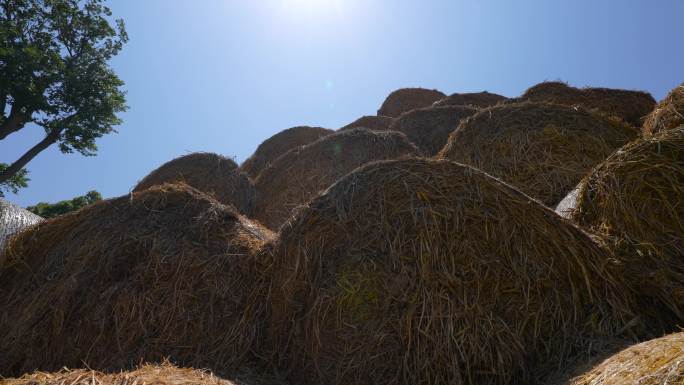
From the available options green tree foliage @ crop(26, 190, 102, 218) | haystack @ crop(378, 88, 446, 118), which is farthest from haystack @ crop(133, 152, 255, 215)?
green tree foliage @ crop(26, 190, 102, 218)

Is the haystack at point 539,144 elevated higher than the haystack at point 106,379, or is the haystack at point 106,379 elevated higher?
the haystack at point 539,144

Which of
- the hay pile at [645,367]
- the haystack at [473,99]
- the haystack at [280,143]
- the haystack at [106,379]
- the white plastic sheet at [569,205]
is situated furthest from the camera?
the haystack at [280,143]

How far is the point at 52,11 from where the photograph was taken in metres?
15.9

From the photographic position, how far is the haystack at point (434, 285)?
2.41m

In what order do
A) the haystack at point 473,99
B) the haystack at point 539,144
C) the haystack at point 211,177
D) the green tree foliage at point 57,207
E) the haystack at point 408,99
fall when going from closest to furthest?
the haystack at point 539,144
the haystack at point 211,177
the haystack at point 473,99
the haystack at point 408,99
the green tree foliage at point 57,207

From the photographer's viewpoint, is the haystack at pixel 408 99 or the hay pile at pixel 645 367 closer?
the hay pile at pixel 645 367

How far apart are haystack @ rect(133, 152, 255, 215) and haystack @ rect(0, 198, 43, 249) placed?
1.83 metres

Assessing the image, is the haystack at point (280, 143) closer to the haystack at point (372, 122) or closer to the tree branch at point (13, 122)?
the haystack at point (372, 122)

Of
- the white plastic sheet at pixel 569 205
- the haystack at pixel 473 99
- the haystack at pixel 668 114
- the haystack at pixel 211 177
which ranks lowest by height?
the white plastic sheet at pixel 569 205

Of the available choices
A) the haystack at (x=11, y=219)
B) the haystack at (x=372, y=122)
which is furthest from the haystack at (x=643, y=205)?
the haystack at (x=372, y=122)

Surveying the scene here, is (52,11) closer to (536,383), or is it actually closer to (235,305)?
(235,305)

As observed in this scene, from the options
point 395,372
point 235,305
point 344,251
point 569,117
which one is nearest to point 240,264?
point 235,305

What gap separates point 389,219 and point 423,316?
60 cm

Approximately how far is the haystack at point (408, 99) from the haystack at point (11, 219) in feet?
27.8
